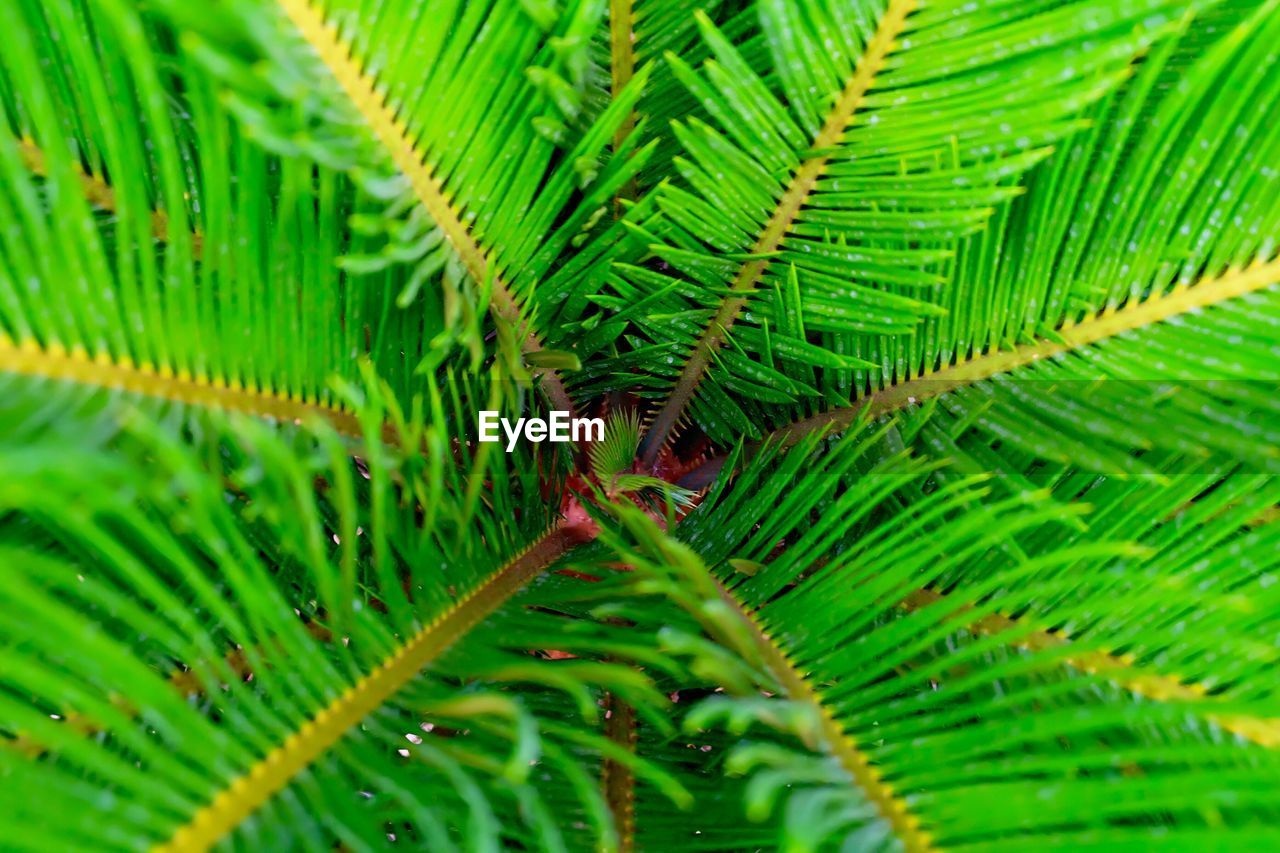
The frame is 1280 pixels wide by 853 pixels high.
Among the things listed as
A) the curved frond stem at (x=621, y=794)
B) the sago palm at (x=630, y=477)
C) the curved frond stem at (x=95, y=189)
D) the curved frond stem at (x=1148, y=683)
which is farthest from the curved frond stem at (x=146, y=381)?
the curved frond stem at (x=1148, y=683)

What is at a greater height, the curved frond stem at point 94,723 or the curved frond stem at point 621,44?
the curved frond stem at point 621,44

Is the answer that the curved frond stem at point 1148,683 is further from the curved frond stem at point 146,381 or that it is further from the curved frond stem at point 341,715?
the curved frond stem at point 146,381

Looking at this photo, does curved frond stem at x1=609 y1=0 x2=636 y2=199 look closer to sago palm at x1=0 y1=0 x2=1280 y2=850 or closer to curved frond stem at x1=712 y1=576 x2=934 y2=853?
sago palm at x1=0 y1=0 x2=1280 y2=850

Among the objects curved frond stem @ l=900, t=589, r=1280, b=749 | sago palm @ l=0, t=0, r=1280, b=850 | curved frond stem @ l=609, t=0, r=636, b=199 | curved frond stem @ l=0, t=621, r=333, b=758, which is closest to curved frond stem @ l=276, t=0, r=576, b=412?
sago palm @ l=0, t=0, r=1280, b=850

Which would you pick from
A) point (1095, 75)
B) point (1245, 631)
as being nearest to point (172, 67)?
point (1095, 75)

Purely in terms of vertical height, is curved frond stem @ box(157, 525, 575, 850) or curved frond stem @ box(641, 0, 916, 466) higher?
curved frond stem @ box(641, 0, 916, 466)
